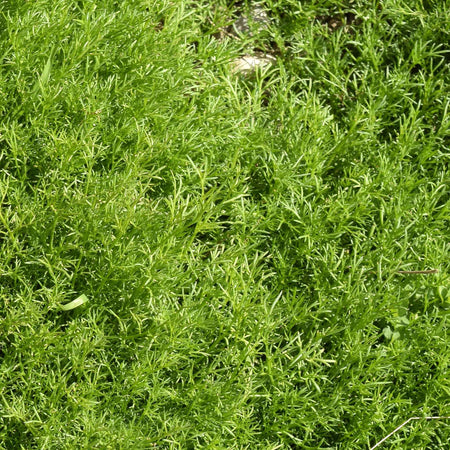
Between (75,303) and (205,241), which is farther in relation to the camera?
(205,241)

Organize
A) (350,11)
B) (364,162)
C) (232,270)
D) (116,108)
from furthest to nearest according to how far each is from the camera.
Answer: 1. (350,11)
2. (364,162)
3. (116,108)
4. (232,270)

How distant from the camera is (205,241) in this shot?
3.78 m

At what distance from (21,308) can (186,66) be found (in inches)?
58.3

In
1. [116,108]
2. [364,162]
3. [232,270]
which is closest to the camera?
[232,270]

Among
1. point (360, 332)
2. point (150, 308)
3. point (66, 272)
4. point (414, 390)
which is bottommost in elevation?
point (414, 390)

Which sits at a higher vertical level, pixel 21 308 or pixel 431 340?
pixel 21 308

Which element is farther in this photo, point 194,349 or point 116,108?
point 116,108

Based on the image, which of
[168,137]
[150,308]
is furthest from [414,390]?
[168,137]

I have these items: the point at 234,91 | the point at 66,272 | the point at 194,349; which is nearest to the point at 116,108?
the point at 234,91

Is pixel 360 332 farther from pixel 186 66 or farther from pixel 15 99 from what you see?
pixel 15 99

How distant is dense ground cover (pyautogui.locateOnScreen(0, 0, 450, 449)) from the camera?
332 centimetres

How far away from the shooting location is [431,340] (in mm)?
3676

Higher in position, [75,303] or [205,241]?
[75,303]

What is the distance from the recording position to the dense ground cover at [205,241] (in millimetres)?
3324
